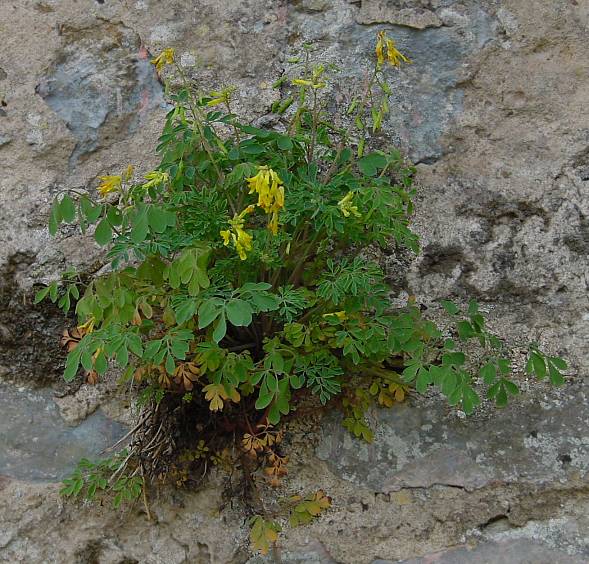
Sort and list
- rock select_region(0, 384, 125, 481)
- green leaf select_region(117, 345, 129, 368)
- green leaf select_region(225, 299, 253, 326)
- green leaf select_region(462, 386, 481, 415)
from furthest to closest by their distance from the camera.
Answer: rock select_region(0, 384, 125, 481), green leaf select_region(462, 386, 481, 415), green leaf select_region(117, 345, 129, 368), green leaf select_region(225, 299, 253, 326)

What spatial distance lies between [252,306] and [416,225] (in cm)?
65

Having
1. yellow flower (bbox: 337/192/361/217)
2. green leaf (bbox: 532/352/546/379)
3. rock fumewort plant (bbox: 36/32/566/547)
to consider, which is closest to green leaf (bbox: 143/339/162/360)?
rock fumewort plant (bbox: 36/32/566/547)

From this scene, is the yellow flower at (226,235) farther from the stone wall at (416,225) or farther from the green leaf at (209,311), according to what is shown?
the stone wall at (416,225)

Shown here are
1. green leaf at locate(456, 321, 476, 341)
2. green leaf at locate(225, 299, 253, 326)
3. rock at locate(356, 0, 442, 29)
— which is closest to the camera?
green leaf at locate(225, 299, 253, 326)

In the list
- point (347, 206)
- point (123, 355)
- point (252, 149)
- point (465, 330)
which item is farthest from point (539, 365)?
point (123, 355)

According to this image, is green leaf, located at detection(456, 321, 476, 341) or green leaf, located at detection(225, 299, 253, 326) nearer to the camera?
green leaf, located at detection(225, 299, 253, 326)

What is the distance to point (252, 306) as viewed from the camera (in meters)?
1.52

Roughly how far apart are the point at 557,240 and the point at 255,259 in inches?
32.9

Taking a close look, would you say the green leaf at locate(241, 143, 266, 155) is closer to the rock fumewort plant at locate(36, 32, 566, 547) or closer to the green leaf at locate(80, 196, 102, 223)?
the rock fumewort plant at locate(36, 32, 566, 547)

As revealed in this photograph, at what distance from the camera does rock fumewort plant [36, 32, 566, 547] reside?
1.56m

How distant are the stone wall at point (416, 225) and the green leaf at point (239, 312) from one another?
565 millimetres

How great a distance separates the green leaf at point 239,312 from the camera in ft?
4.63

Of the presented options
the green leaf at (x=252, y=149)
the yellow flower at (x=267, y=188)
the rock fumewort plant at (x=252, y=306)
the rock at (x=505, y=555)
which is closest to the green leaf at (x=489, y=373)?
the rock fumewort plant at (x=252, y=306)

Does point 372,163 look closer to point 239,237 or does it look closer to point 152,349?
point 239,237
